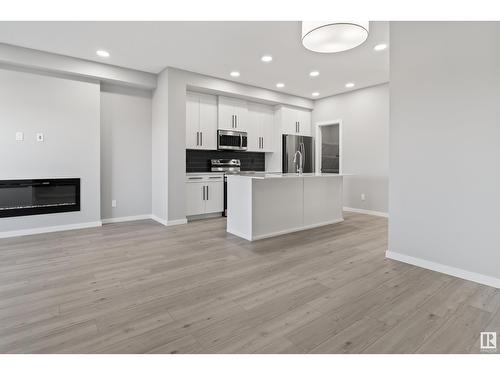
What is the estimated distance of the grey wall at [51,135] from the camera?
3.93m

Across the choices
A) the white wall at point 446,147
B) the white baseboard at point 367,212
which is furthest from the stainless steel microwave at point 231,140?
the white wall at point 446,147

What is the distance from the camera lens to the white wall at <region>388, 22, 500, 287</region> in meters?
2.34

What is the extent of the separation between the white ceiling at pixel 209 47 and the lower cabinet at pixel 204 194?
1988 millimetres

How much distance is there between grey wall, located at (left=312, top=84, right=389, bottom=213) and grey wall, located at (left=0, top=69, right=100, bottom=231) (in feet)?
16.8

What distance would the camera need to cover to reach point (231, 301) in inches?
81.7

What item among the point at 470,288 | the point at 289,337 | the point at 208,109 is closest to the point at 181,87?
the point at 208,109

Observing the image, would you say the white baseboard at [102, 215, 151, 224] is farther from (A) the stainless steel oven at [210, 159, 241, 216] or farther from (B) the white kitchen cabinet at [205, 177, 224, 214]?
(A) the stainless steel oven at [210, 159, 241, 216]

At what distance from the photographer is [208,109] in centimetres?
554

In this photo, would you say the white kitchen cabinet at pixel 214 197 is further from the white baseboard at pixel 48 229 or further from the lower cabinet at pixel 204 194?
the white baseboard at pixel 48 229

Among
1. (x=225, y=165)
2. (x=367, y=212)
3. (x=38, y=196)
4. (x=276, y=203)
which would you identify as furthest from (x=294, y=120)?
(x=38, y=196)

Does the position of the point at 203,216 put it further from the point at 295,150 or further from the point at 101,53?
the point at 101,53

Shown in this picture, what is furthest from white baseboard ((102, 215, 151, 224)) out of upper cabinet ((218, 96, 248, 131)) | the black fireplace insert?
upper cabinet ((218, 96, 248, 131))

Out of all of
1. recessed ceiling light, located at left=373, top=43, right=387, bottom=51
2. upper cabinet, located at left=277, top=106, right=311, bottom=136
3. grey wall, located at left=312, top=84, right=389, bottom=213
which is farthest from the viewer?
upper cabinet, located at left=277, top=106, right=311, bottom=136

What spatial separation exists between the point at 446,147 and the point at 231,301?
2430 mm
